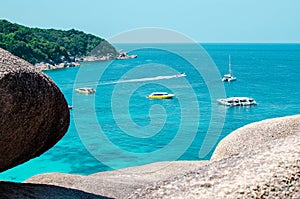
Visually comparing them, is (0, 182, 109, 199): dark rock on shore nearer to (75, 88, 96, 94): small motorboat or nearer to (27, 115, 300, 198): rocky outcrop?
(27, 115, 300, 198): rocky outcrop

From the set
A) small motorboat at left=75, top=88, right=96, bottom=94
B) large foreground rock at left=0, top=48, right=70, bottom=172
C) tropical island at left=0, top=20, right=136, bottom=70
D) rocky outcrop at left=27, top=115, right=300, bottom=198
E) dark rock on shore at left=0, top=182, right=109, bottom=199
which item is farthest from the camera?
tropical island at left=0, top=20, right=136, bottom=70

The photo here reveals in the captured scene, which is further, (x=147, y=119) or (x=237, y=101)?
(x=237, y=101)

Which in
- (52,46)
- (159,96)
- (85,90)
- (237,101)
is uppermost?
(52,46)

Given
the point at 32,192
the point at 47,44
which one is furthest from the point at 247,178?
the point at 47,44

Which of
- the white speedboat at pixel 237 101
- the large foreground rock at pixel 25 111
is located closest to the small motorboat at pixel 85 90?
the white speedboat at pixel 237 101

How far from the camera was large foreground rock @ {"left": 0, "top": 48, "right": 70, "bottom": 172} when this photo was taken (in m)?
7.09

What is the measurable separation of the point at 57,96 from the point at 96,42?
348ft

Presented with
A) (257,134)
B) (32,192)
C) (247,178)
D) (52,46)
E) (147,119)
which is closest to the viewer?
(247,178)

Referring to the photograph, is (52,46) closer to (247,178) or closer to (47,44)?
(47,44)

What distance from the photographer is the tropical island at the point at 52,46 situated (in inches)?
3334

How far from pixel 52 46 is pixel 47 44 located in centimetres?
143

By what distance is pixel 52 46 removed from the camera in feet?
323

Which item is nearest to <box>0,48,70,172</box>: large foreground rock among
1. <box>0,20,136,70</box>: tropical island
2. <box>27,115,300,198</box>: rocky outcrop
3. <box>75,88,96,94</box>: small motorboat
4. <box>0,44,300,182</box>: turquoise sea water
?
<box>27,115,300,198</box>: rocky outcrop

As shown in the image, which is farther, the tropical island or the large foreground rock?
the tropical island
